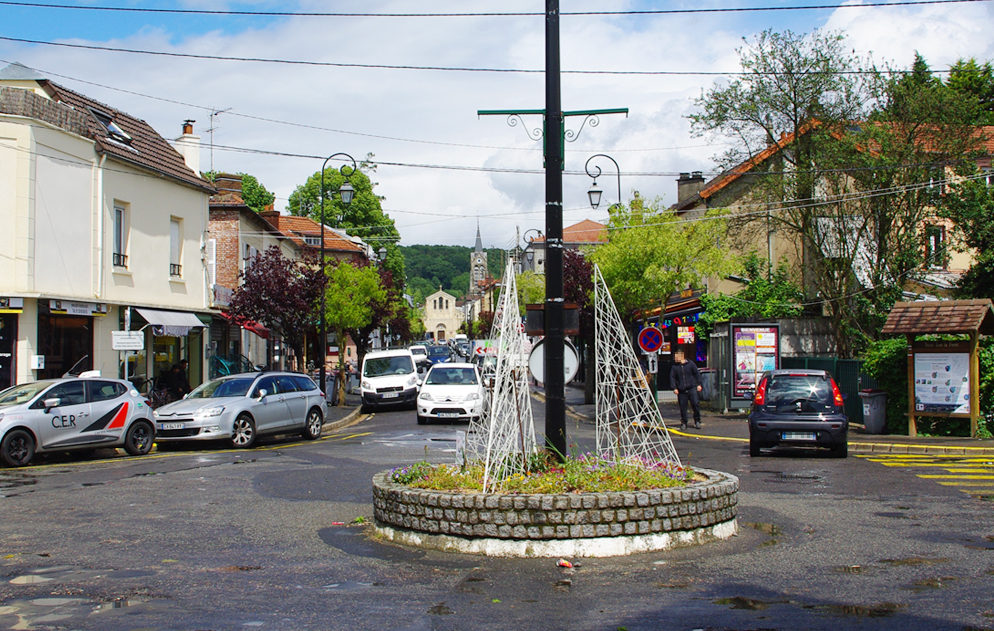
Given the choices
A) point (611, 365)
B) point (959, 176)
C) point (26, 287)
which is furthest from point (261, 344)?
point (611, 365)

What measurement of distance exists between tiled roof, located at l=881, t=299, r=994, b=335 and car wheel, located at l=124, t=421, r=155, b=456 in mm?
15534

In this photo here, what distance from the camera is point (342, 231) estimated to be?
66688 mm

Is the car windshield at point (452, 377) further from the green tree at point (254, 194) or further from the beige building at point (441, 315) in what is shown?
the beige building at point (441, 315)

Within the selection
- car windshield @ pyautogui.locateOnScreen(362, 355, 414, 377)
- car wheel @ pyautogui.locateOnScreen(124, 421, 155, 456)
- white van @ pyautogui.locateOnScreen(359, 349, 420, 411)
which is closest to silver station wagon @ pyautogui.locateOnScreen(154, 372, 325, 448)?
car wheel @ pyautogui.locateOnScreen(124, 421, 155, 456)

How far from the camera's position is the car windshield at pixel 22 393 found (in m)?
14.6

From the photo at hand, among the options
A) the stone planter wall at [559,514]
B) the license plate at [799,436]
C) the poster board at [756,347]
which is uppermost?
the poster board at [756,347]

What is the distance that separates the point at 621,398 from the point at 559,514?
7.88 ft

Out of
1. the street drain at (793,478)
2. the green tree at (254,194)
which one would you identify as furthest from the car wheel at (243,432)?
A: the green tree at (254,194)

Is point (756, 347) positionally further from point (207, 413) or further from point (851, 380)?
point (207, 413)

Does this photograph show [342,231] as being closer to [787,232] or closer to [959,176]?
[787,232]

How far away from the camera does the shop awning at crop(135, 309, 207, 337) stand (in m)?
23.6

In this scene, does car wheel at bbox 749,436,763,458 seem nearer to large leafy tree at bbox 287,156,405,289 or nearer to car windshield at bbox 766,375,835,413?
car windshield at bbox 766,375,835,413

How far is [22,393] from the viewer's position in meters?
14.8

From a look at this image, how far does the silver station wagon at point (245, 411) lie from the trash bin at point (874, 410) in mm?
12730
